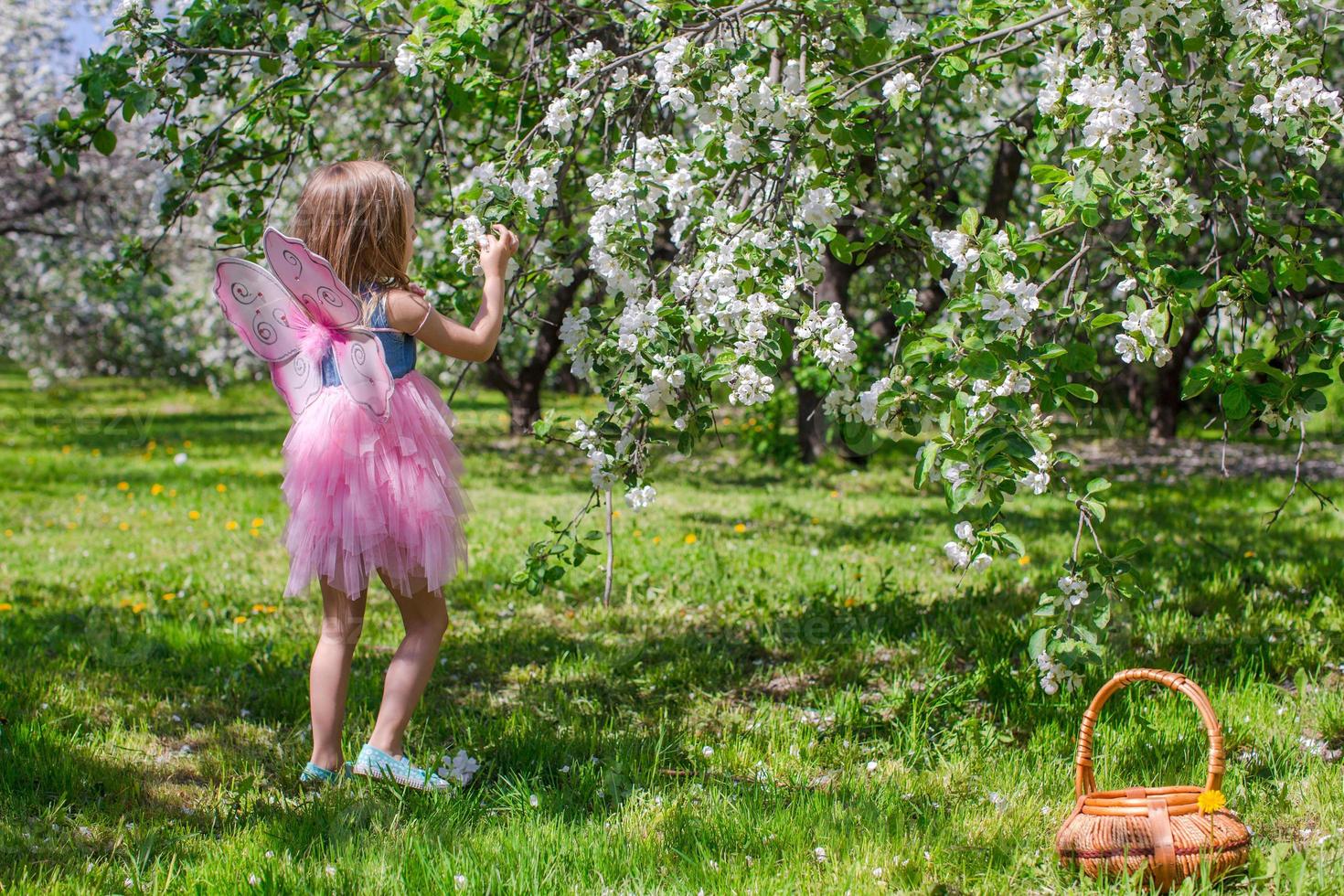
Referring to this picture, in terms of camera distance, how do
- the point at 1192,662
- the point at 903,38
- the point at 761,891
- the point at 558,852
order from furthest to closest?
the point at 1192,662, the point at 903,38, the point at 558,852, the point at 761,891

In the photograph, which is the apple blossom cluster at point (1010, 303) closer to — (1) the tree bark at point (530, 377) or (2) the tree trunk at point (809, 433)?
(2) the tree trunk at point (809, 433)

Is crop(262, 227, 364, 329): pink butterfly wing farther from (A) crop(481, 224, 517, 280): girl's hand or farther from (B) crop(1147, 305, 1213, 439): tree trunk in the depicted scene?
(B) crop(1147, 305, 1213, 439): tree trunk

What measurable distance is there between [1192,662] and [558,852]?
8.16 feet

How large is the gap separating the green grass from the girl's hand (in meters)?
1.30

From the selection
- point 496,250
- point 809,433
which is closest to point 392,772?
point 496,250

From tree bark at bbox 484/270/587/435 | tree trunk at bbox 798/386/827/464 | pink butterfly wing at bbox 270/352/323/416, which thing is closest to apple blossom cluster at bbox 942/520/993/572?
pink butterfly wing at bbox 270/352/323/416

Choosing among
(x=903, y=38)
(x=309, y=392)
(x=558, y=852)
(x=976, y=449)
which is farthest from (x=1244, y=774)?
(x=309, y=392)

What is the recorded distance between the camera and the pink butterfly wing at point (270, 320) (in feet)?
9.36

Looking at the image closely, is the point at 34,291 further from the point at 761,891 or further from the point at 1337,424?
the point at 1337,424

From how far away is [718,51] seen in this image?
2.81 m

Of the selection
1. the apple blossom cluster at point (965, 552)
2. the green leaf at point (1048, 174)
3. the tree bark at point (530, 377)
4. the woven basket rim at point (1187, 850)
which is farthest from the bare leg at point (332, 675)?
the tree bark at point (530, 377)

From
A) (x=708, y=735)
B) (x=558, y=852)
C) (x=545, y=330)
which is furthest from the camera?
(x=545, y=330)

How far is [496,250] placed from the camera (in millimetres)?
2949

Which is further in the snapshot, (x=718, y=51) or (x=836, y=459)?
(x=836, y=459)
